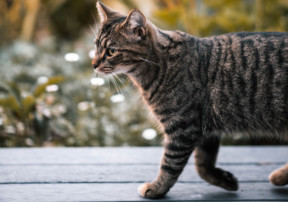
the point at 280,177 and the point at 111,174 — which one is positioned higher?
the point at 280,177

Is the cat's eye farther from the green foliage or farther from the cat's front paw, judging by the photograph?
the green foliage

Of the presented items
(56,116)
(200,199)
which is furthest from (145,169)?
(56,116)

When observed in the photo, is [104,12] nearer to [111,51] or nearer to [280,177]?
[111,51]

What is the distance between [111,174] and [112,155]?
1.22 ft

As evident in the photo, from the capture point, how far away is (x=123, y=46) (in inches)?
74.4

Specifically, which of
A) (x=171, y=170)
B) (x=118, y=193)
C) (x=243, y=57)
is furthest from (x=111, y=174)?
(x=243, y=57)

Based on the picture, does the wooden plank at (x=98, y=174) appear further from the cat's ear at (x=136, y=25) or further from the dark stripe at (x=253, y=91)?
the cat's ear at (x=136, y=25)

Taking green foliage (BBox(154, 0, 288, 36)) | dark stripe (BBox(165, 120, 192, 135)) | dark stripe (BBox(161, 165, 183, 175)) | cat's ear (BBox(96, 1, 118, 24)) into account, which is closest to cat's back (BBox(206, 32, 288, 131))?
dark stripe (BBox(165, 120, 192, 135))

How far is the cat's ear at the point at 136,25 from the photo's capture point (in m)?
1.84

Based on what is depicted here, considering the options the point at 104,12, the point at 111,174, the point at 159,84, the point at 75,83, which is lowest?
the point at 75,83

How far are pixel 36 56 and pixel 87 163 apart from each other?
9.95 ft

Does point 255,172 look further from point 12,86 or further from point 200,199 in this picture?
point 12,86

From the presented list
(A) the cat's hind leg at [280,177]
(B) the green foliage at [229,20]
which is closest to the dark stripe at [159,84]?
(A) the cat's hind leg at [280,177]

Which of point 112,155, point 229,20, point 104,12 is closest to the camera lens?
point 104,12
